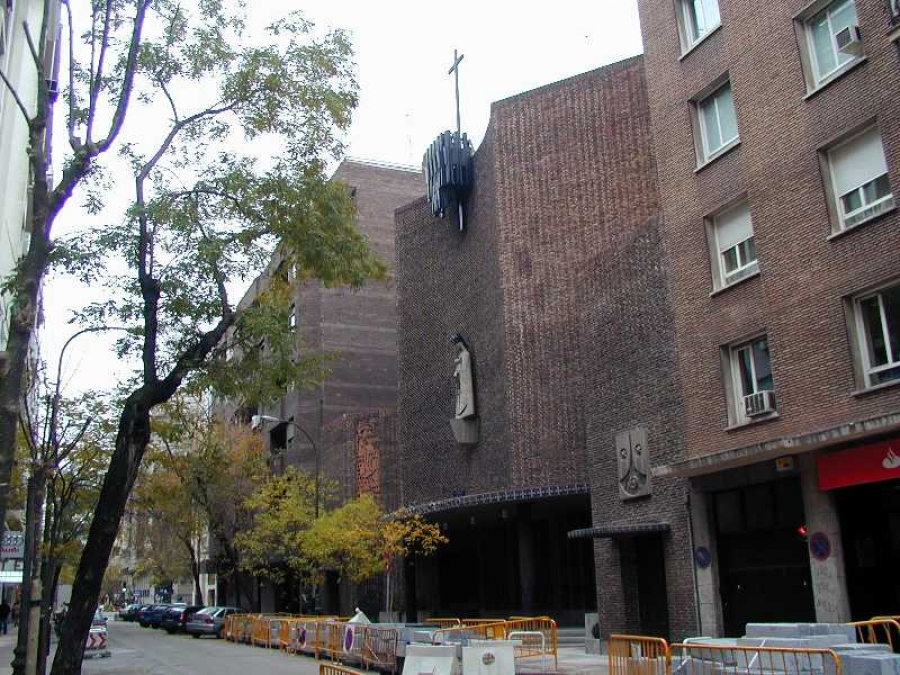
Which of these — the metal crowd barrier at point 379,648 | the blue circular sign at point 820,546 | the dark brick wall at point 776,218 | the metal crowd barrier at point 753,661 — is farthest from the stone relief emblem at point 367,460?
the metal crowd barrier at point 753,661

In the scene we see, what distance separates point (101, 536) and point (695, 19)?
17025 mm

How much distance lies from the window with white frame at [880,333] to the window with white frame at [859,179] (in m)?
1.39

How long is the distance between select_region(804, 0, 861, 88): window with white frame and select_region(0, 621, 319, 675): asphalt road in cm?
1694

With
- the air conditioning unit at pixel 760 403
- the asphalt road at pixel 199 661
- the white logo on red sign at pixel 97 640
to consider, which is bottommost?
the asphalt road at pixel 199 661

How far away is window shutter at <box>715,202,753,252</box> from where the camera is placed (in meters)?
19.1

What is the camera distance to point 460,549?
37094 mm

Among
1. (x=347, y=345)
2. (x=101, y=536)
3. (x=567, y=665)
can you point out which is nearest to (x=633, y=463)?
(x=567, y=665)

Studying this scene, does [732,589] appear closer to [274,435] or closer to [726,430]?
[726,430]

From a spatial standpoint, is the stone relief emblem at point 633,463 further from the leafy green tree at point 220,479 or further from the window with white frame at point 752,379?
the leafy green tree at point 220,479

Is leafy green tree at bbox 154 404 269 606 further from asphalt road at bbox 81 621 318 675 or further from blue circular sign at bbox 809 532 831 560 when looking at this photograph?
blue circular sign at bbox 809 532 831 560

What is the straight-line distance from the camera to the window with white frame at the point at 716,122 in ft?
65.1

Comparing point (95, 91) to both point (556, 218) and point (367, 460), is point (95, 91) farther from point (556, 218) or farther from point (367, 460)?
point (367, 460)

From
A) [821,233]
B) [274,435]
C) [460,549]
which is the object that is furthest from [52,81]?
[274,435]

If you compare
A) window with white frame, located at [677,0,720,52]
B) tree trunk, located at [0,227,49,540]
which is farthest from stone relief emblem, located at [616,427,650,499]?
tree trunk, located at [0,227,49,540]
